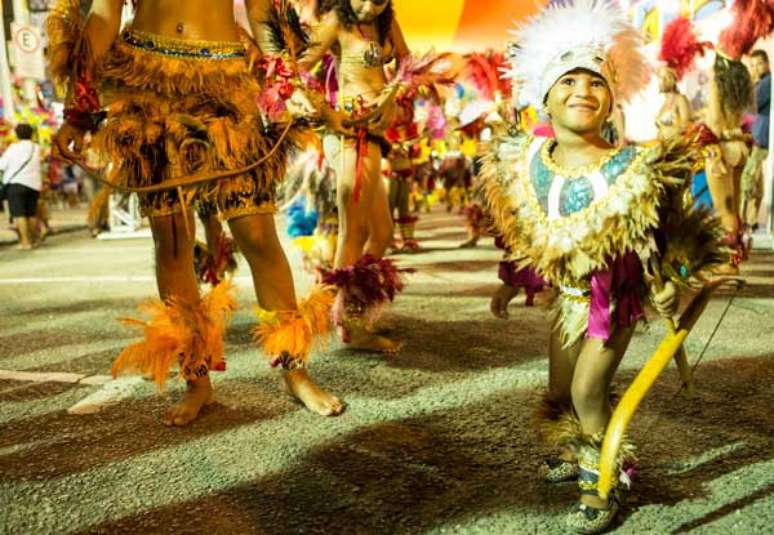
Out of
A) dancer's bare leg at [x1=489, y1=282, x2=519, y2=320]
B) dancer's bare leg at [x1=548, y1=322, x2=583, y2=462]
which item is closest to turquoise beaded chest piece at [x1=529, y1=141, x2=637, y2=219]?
dancer's bare leg at [x1=548, y1=322, x2=583, y2=462]

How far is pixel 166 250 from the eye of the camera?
2.62m

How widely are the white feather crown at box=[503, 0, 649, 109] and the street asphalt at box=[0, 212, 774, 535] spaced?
1.21 meters

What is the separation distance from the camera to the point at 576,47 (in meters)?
1.99

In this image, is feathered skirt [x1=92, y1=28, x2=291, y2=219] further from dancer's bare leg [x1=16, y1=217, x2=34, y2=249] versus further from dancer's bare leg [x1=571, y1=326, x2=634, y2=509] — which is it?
dancer's bare leg [x1=16, y1=217, x2=34, y2=249]

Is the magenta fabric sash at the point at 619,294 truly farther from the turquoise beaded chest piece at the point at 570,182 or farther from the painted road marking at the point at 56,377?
the painted road marking at the point at 56,377

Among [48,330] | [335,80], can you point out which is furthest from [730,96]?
[48,330]

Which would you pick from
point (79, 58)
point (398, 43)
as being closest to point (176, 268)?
point (79, 58)

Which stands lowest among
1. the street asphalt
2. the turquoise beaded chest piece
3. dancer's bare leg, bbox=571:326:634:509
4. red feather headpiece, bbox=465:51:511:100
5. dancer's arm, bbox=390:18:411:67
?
the street asphalt

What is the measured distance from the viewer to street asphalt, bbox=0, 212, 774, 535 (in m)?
1.92

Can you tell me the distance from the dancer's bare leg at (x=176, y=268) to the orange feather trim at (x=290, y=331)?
0.30m

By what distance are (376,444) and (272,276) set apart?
2.59ft

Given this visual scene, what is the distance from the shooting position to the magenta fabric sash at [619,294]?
1895mm

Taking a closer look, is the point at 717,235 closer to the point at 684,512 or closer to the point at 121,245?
the point at 684,512

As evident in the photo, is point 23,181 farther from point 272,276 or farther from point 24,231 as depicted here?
point 272,276
